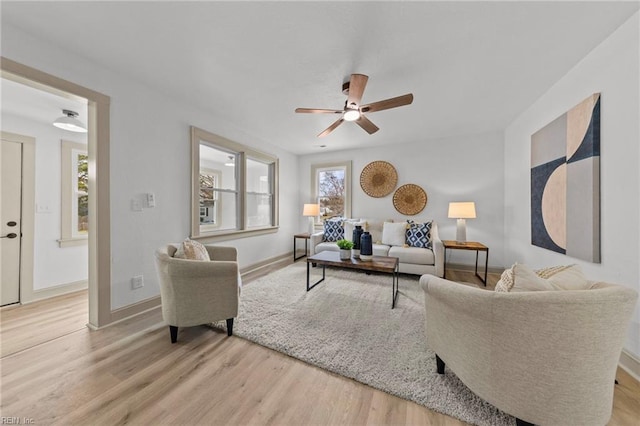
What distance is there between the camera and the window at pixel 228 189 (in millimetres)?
2933

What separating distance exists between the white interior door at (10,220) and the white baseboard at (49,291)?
6 centimetres

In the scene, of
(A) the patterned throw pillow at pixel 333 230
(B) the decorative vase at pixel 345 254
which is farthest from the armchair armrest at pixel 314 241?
(B) the decorative vase at pixel 345 254

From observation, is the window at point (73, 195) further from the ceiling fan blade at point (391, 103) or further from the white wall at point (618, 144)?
the white wall at point (618, 144)

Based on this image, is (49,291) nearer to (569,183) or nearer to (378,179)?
(378,179)

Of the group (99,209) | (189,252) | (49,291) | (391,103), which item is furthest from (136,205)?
(391,103)

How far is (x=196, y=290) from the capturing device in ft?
5.87

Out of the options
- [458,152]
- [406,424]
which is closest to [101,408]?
[406,424]

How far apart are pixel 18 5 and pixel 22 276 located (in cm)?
287

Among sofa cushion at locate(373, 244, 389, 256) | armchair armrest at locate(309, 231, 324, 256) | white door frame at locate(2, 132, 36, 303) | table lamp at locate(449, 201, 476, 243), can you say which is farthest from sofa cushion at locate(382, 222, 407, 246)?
white door frame at locate(2, 132, 36, 303)

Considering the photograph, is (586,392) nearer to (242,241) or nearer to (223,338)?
(223,338)

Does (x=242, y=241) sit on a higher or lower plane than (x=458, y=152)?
lower

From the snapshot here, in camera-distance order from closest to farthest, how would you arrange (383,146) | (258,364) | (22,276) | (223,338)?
(258,364)
(223,338)
(22,276)
(383,146)

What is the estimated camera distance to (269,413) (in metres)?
1.21

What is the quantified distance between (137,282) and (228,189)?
175 cm
